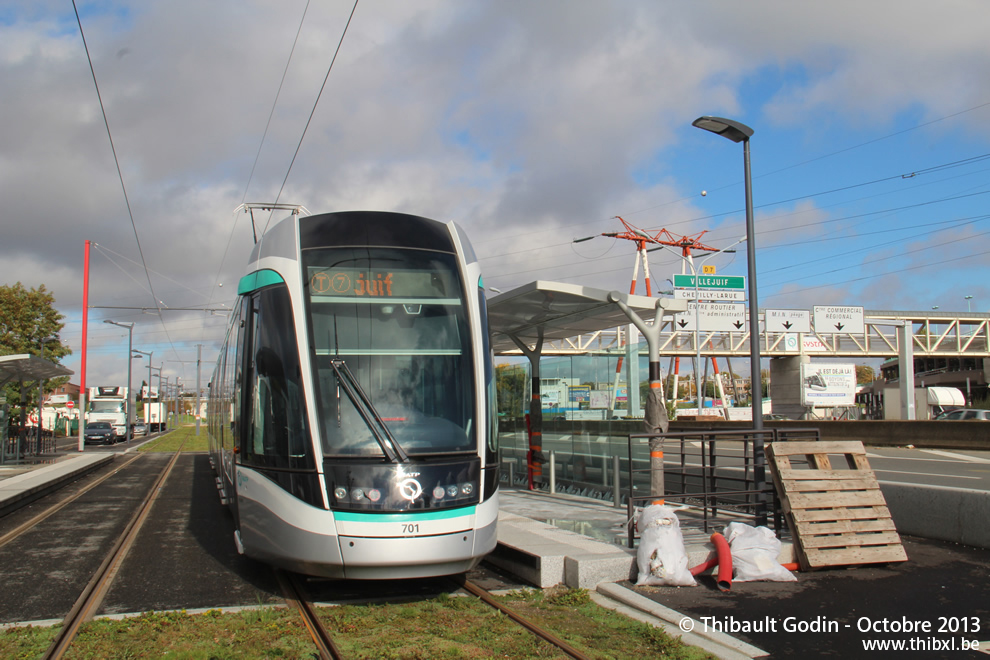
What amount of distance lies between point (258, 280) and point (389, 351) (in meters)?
1.55

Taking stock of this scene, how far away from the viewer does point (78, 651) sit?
17.4 feet

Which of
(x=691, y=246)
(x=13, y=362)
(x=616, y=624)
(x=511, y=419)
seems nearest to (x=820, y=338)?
(x=691, y=246)

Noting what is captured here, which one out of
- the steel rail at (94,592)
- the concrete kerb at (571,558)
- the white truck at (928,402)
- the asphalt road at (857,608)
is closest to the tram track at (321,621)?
the concrete kerb at (571,558)

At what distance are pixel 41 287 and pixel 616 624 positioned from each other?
41.5 meters

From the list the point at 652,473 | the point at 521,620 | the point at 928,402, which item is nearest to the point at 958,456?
the point at 652,473

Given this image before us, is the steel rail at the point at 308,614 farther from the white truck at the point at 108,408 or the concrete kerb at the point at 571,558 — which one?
the white truck at the point at 108,408

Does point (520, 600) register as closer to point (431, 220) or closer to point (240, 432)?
point (240, 432)

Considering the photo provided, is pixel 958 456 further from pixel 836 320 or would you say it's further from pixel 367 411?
pixel 367 411

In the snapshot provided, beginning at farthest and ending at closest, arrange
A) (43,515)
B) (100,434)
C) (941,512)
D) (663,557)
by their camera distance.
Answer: (100,434) < (43,515) < (941,512) < (663,557)

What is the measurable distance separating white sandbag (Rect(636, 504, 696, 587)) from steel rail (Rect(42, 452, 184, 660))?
4.60 metres

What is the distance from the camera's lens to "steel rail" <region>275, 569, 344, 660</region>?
17.4 feet

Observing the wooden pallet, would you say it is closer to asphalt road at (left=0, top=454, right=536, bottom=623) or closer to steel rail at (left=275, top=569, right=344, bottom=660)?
asphalt road at (left=0, top=454, right=536, bottom=623)

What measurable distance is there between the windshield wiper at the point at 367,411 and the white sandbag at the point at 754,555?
3282 millimetres

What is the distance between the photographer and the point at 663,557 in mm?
7074
